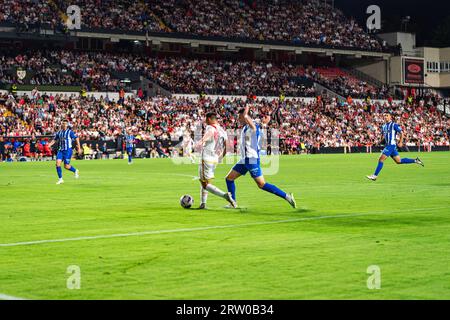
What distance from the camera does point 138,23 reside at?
77812 millimetres

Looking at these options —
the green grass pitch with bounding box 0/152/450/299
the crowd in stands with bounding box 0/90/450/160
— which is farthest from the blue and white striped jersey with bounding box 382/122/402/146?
the crowd in stands with bounding box 0/90/450/160

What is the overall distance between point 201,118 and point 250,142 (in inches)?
2005

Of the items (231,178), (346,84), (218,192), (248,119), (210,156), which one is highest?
(346,84)

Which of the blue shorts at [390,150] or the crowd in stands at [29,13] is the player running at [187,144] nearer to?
the crowd in stands at [29,13]

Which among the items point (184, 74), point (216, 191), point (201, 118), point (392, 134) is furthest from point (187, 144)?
point (216, 191)

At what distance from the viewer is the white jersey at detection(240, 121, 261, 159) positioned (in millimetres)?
17156

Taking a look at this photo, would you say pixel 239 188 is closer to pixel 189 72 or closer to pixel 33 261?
pixel 33 261

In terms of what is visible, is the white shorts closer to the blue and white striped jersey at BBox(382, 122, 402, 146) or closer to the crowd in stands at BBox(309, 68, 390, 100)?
the blue and white striped jersey at BBox(382, 122, 402, 146)

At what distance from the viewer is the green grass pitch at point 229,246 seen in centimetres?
841

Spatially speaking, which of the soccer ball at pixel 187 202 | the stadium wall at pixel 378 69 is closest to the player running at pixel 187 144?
the soccer ball at pixel 187 202

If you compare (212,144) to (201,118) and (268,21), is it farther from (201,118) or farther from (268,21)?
(268,21)

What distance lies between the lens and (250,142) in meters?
17.3

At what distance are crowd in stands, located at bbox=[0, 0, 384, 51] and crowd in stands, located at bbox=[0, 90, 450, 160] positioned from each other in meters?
11.0
